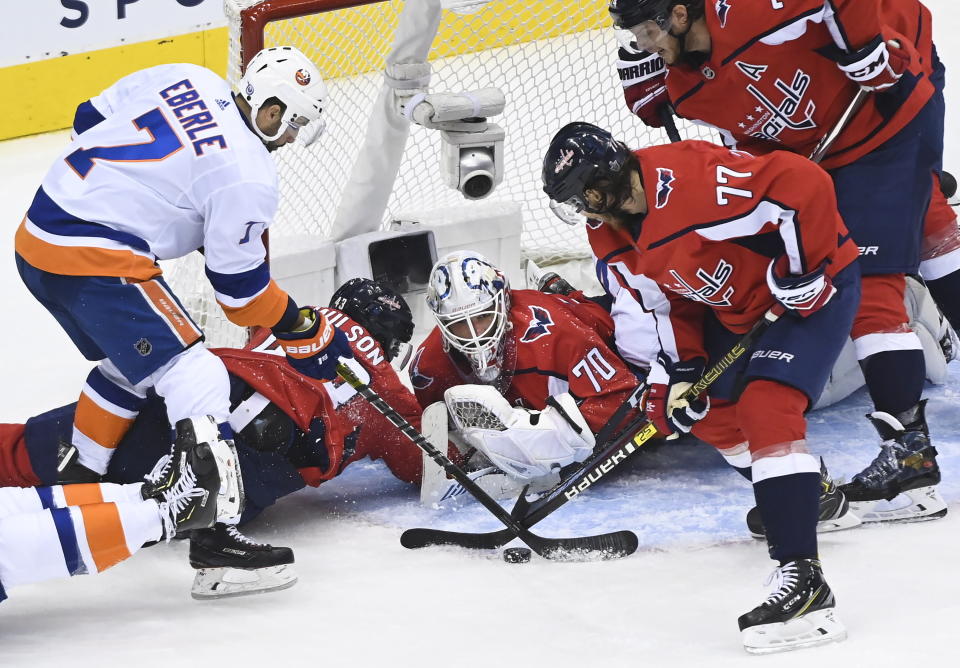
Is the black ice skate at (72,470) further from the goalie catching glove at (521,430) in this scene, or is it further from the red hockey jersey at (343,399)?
the goalie catching glove at (521,430)

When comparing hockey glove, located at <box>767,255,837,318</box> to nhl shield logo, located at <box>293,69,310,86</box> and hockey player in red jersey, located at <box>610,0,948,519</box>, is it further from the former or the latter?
nhl shield logo, located at <box>293,69,310,86</box>

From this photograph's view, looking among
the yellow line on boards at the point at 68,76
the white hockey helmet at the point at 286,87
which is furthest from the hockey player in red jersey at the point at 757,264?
the yellow line on boards at the point at 68,76

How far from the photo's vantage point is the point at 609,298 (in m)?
3.49

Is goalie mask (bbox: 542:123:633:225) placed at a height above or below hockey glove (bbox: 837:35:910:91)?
below

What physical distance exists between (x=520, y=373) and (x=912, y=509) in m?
0.93

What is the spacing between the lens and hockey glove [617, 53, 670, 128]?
135 inches

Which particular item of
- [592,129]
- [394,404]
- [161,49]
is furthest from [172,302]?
[161,49]

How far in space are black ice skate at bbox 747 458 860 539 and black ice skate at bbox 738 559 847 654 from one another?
47 cm

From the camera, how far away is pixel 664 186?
261 cm

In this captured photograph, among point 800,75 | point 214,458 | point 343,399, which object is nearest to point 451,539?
point 343,399

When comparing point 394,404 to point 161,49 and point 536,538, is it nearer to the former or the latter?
point 536,538

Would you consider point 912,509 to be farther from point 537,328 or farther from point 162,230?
point 162,230

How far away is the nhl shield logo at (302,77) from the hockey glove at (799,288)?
3.40ft

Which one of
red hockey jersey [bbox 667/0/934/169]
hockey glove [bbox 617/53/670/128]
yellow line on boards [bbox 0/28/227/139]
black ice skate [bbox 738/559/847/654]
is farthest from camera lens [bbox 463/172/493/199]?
yellow line on boards [bbox 0/28/227/139]
